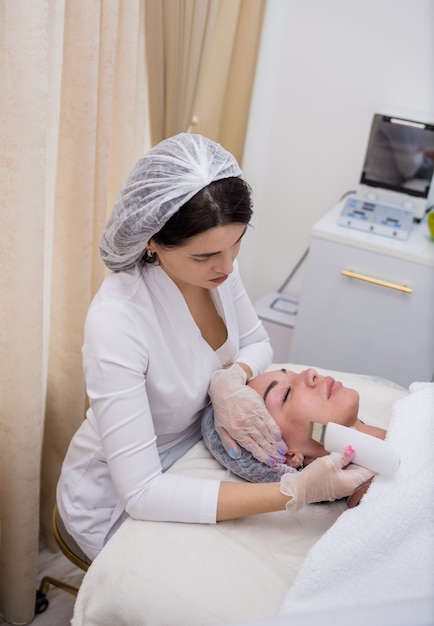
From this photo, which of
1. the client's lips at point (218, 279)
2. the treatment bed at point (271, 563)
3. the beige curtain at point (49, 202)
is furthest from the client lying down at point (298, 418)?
the beige curtain at point (49, 202)

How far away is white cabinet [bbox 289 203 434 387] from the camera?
2.29 metres

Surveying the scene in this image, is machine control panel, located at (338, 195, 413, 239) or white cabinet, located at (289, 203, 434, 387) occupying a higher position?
machine control panel, located at (338, 195, 413, 239)

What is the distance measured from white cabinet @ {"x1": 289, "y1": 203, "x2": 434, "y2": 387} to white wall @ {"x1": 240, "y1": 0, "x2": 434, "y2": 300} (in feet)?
1.18

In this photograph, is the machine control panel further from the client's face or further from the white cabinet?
the client's face

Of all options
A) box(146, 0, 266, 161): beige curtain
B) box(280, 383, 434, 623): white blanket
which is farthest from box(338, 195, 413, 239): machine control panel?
box(280, 383, 434, 623): white blanket

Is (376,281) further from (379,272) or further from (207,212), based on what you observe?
(207,212)

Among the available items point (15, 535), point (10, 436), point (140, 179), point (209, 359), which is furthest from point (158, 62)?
point (15, 535)

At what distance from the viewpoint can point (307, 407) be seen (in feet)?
4.59

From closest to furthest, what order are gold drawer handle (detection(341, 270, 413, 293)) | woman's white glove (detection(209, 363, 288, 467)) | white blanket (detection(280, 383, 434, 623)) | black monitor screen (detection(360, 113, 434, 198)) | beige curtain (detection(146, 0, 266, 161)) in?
white blanket (detection(280, 383, 434, 623)) < woman's white glove (detection(209, 363, 288, 467)) < beige curtain (detection(146, 0, 266, 161)) < gold drawer handle (detection(341, 270, 413, 293)) < black monitor screen (detection(360, 113, 434, 198))

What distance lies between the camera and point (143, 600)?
115cm

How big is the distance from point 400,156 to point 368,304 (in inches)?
21.4

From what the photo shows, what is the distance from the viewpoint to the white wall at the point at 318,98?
252cm

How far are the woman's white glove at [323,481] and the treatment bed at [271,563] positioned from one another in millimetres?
40

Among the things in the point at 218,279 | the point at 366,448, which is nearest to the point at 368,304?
the point at 218,279
